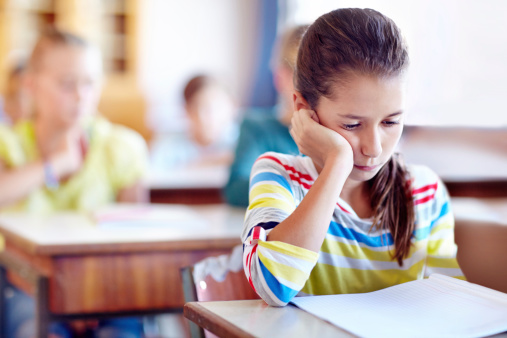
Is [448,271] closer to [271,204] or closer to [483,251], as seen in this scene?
[483,251]

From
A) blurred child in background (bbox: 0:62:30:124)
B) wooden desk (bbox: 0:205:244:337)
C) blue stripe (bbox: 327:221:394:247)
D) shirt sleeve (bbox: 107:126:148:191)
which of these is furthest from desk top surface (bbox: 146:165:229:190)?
blue stripe (bbox: 327:221:394:247)

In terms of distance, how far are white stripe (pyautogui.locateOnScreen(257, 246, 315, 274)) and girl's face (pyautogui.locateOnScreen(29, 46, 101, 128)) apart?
54.5 inches

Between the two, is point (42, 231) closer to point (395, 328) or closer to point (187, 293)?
point (187, 293)

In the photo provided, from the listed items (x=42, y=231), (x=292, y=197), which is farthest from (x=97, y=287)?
(x=292, y=197)

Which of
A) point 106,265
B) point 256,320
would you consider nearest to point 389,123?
point 256,320

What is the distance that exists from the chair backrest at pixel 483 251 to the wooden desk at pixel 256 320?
1.50 ft

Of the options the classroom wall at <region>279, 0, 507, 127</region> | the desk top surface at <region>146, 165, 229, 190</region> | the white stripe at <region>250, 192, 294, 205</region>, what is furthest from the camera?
the desk top surface at <region>146, 165, 229, 190</region>

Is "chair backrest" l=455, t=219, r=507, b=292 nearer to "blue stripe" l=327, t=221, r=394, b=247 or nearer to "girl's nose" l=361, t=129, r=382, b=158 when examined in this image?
"blue stripe" l=327, t=221, r=394, b=247

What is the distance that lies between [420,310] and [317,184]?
0.23m

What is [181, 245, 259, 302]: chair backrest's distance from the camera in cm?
109

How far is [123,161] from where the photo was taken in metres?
2.26

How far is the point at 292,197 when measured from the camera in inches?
40.0

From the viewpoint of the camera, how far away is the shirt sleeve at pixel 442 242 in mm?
1101

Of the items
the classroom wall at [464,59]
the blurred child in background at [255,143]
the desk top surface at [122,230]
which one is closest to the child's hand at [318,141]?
the desk top surface at [122,230]
